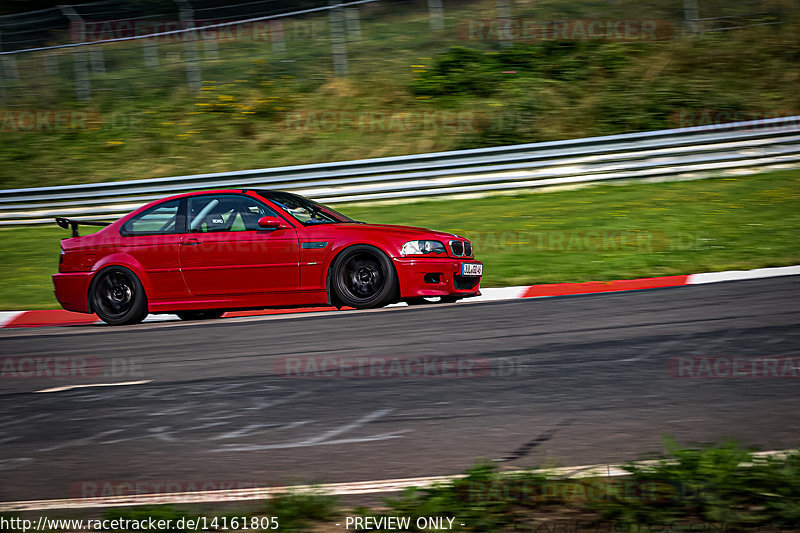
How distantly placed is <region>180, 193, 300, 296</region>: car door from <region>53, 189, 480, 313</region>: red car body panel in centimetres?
1

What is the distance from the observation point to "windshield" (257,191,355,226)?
911 cm

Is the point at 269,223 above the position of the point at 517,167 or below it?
below

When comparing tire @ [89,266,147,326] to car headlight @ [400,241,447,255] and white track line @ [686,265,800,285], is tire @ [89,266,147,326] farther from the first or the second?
white track line @ [686,265,800,285]

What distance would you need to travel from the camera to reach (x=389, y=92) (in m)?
18.8

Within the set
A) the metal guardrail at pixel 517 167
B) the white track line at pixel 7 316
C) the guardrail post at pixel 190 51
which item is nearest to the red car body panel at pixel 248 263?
the white track line at pixel 7 316

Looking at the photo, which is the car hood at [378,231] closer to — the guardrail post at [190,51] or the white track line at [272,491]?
the white track line at [272,491]

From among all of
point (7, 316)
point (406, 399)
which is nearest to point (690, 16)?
point (7, 316)

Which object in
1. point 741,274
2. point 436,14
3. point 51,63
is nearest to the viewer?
point 741,274

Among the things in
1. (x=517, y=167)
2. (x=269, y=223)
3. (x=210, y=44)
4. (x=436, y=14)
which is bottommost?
(x=269, y=223)

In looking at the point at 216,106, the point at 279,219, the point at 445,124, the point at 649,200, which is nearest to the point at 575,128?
the point at 445,124

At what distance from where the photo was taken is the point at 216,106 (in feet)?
63.4

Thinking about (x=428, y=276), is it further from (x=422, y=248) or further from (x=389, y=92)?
(x=389, y=92)

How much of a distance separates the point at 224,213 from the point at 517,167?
703 centimetres

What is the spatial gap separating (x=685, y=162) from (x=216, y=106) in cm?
1015
